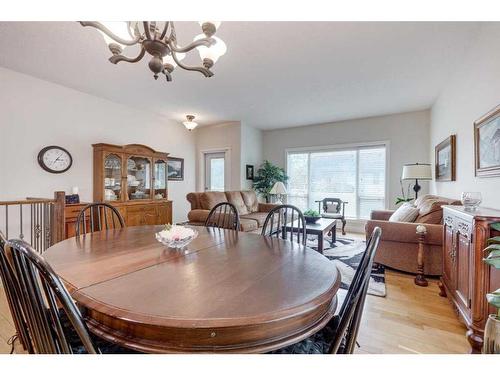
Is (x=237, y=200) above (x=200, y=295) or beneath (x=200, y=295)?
above

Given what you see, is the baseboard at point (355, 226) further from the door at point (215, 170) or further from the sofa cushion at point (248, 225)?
the door at point (215, 170)

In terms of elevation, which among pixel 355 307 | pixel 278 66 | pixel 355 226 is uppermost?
pixel 278 66

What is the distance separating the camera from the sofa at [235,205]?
4262mm

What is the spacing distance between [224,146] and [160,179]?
1.75m

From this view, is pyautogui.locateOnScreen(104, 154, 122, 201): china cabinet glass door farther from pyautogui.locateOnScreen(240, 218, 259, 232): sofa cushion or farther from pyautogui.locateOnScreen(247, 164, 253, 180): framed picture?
pyautogui.locateOnScreen(247, 164, 253, 180): framed picture

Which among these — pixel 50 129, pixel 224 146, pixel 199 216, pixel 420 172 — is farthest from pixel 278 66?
pixel 50 129

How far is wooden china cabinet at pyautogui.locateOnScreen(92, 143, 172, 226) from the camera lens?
13.3ft

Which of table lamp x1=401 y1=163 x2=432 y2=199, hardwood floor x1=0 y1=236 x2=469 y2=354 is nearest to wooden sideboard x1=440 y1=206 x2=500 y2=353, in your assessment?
hardwood floor x1=0 y1=236 x2=469 y2=354

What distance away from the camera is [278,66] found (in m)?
3.08

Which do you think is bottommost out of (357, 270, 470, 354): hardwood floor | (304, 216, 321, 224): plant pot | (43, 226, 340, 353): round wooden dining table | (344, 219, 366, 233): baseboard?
(357, 270, 470, 354): hardwood floor

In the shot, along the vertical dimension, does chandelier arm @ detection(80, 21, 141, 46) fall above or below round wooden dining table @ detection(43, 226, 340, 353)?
above

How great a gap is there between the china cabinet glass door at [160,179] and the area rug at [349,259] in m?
3.02

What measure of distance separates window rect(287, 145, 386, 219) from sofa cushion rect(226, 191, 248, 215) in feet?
6.00

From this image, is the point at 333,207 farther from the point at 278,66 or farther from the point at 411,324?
the point at 411,324
